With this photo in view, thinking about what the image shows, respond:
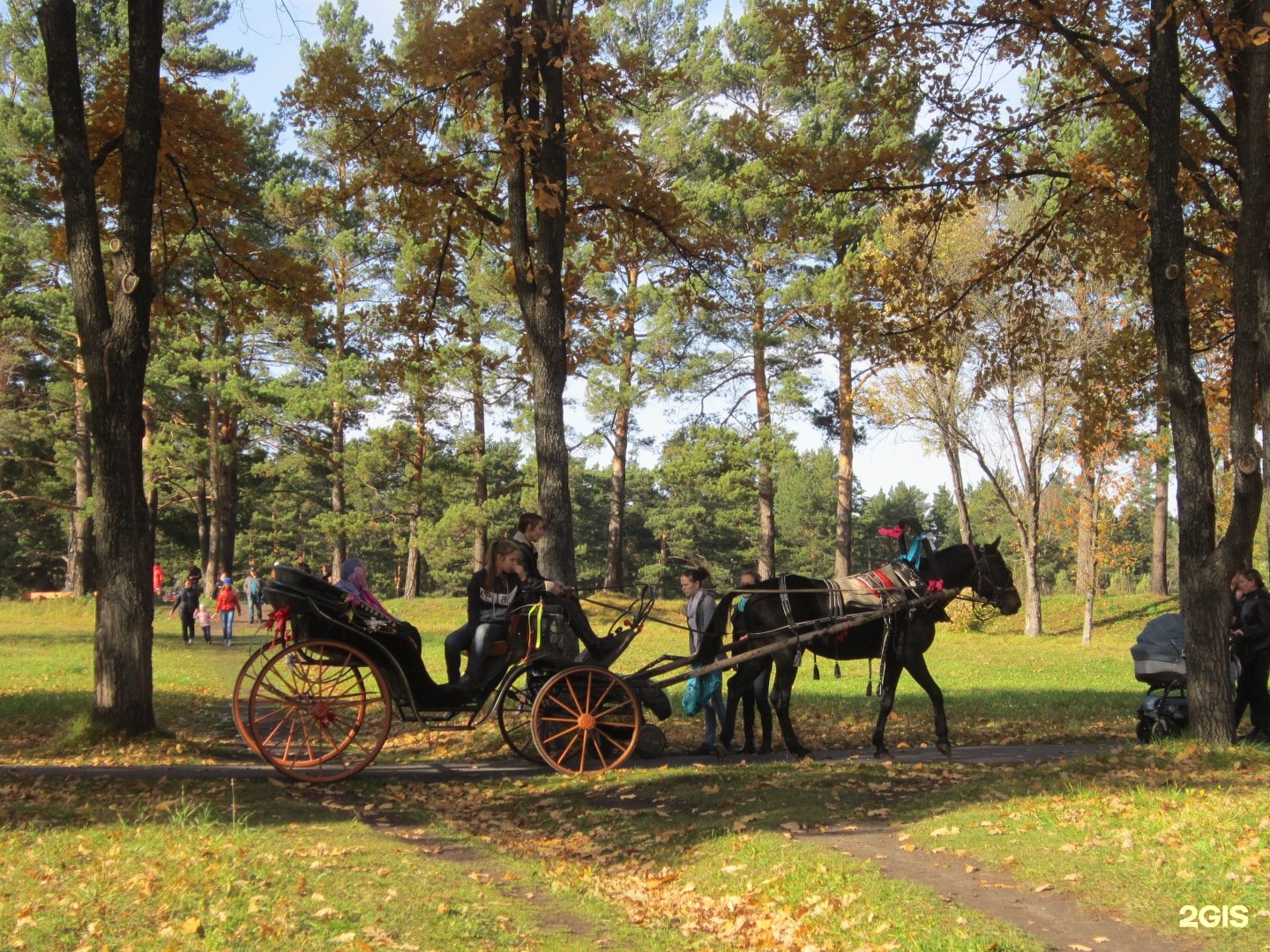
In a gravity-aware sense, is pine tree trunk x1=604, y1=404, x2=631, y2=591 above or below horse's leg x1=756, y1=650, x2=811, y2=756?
above

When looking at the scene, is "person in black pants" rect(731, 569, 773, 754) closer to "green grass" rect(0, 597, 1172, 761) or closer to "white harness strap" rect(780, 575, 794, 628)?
"white harness strap" rect(780, 575, 794, 628)

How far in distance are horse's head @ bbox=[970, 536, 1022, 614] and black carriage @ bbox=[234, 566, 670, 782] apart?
3849mm

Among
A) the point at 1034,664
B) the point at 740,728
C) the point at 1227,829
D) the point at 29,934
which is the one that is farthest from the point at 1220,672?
the point at 1034,664

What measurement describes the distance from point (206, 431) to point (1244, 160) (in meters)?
43.4

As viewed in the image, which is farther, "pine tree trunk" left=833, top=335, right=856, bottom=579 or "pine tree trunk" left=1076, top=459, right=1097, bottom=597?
"pine tree trunk" left=833, top=335, right=856, bottom=579

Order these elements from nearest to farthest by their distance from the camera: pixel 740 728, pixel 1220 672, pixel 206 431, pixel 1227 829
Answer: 1. pixel 1227 829
2. pixel 1220 672
3. pixel 740 728
4. pixel 206 431

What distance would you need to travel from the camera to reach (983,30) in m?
13.1

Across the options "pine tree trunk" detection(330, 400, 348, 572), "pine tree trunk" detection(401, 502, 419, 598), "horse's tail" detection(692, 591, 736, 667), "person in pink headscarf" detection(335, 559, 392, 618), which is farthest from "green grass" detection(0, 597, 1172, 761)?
"pine tree trunk" detection(330, 400, 348, 572)

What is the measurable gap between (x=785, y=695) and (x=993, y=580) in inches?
109

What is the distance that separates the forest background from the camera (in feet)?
45.7

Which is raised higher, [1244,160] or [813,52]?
[813,52]

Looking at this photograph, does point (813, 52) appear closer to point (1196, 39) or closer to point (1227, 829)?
point (1196, 39)

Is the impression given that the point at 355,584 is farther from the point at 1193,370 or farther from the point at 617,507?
the point at 617,507

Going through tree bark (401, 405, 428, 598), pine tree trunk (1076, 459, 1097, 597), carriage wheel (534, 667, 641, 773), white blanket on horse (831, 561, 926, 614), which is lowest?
carriage wheel (534, 667, 641, 773)
